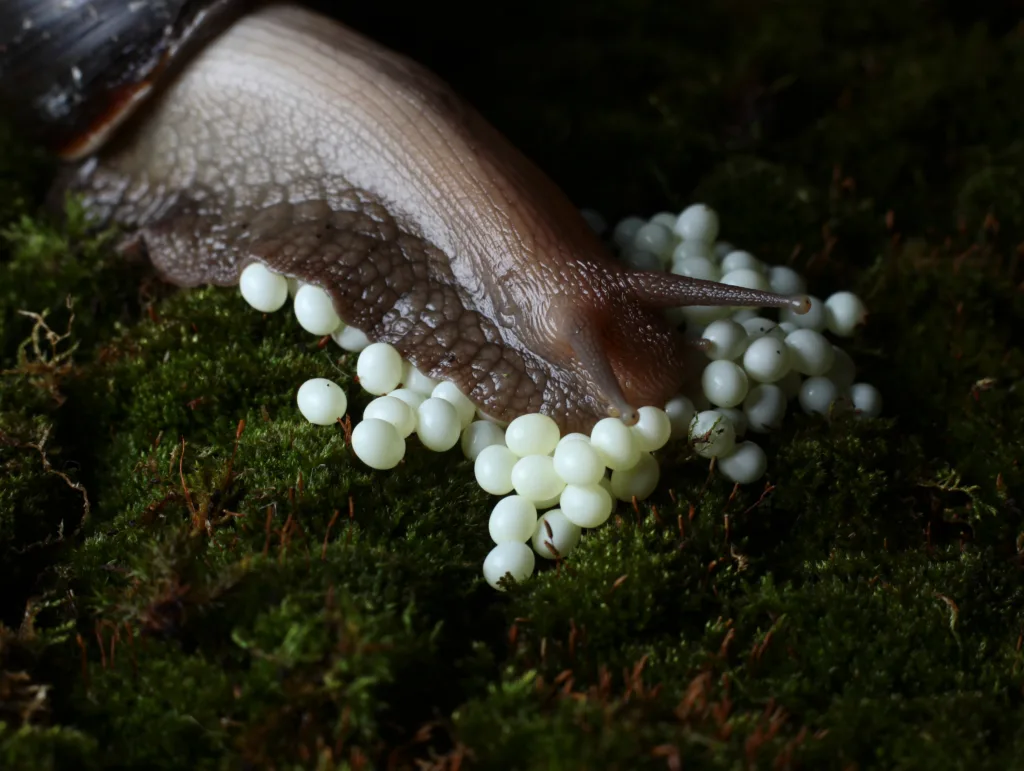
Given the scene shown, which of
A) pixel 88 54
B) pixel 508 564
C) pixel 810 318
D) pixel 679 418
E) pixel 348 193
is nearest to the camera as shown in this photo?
pixel 508 564

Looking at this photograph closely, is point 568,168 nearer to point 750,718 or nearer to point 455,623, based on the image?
point 455,623

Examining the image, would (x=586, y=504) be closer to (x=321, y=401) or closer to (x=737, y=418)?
(x=737, y=418)

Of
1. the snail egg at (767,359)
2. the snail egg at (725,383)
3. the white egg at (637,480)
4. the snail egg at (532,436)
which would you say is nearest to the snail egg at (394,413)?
the snail egg at (532,436)

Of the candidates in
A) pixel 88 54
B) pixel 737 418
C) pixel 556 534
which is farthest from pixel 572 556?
pixel 88 54

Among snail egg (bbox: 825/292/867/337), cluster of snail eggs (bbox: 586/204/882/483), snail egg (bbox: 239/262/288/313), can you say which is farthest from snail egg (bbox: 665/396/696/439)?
snail egg (bbox: 239/262/288/313)

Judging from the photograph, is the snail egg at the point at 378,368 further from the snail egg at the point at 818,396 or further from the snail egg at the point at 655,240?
the snail egg at the point at 818,396

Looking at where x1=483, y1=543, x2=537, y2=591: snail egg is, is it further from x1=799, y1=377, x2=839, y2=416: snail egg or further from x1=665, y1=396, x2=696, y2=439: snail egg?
x1=799, y1=377, x2=839, y2=416: snail egg

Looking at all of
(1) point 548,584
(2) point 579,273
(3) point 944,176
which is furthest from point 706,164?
(1) point 548,584
